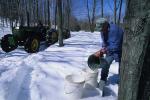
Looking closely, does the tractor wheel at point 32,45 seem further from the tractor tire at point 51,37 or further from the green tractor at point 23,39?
the tractor tire at point 51,37

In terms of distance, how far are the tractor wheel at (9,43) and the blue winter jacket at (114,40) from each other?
8046 mm

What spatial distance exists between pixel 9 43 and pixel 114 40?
8.46 meters

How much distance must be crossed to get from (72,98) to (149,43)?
333 centimetres

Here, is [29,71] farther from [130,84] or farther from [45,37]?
[45,37]

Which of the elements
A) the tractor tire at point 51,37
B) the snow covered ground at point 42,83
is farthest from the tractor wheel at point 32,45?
the snow covered ground at point 42,83

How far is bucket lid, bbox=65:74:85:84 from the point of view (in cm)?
536

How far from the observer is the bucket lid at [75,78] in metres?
5.36

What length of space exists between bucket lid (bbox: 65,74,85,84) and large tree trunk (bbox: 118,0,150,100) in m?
2.97

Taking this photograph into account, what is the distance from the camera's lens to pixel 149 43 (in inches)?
85.2

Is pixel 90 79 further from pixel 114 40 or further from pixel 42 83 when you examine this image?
pixel 42 83

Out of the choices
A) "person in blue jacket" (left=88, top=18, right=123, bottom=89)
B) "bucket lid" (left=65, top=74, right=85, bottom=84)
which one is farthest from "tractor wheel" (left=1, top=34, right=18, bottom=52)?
"bucket lid" (left=65, top=74, right=85, bottom=84)

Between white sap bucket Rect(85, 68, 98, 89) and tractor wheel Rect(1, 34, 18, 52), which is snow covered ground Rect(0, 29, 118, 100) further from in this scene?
tractor wheel Rect(1, 34, 18, 52)

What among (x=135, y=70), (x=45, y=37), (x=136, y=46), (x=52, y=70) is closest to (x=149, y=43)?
(x=136, y=46)

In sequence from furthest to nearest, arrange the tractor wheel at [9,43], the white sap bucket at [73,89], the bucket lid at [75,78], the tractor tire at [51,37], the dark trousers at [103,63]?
1. the tractor tire at [51,37]
2. the tractor wheel at [9,43]
3. the dark trousers at [103,63]
4. the bucket lid at [75,78]
5. the white sap bucket at [73,89]
